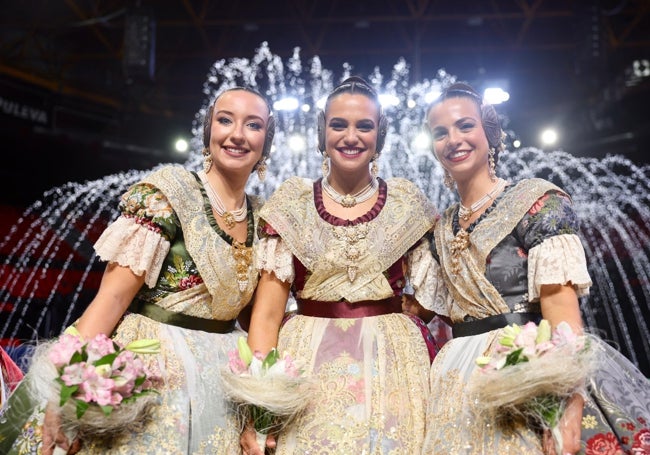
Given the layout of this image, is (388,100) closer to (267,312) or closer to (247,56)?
(247,56)

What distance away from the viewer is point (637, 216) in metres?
8.18

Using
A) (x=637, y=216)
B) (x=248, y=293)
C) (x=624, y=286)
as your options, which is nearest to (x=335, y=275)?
(x=248, y=293)

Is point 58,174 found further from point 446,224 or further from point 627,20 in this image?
point 627,20

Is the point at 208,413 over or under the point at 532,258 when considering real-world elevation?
under

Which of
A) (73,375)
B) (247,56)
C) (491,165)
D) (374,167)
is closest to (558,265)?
(491,165)

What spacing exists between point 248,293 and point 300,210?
353 millimetres

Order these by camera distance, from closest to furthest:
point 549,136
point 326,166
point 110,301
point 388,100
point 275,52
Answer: point 110,301 → point 326,166 → point 388,100 → point 549,136 → point 275,52

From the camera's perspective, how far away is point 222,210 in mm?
2387

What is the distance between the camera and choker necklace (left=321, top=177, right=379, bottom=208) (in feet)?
7.97

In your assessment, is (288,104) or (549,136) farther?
→ (549,136)

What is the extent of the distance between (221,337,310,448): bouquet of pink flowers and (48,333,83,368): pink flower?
425 millimetres

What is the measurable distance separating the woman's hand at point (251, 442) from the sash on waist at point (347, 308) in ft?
1.49

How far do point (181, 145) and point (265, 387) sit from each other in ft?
29.0

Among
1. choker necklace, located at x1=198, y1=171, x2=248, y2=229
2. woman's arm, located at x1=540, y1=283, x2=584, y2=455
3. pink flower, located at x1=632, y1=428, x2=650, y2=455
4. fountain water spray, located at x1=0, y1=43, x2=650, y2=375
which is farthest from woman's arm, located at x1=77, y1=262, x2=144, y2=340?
fountain water spray, located at x1=0, y1=43, x2=650, y2=375
